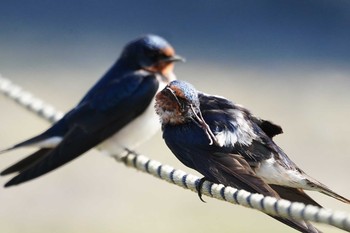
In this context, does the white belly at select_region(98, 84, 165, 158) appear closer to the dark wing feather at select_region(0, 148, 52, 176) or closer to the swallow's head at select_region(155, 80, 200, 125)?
the dark wing feather at select_region(0, 148, 52, 176)

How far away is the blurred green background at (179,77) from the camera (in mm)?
5164

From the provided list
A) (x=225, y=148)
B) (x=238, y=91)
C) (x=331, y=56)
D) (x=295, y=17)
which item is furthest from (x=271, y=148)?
(x=295, y=17)

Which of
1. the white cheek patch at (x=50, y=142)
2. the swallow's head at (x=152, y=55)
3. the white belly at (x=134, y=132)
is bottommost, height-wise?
the white cheek patch at (x=50, y=142)

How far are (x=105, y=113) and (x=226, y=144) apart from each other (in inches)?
40.0

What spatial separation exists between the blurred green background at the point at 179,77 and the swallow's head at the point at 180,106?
2075 millimetres

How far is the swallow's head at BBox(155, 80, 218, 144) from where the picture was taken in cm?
271

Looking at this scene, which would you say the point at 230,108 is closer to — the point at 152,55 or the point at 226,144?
the point at 226,144

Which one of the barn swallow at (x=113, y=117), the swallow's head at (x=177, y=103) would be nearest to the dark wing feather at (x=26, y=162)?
the barn swallow at (x=113, y=117)

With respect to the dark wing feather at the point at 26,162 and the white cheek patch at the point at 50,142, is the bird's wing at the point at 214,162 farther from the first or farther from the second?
the white cheek patch at the point at 50,142

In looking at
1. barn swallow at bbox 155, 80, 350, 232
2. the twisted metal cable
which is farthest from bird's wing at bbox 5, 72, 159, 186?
barn swallow at bbox 155, 80, 350, 232

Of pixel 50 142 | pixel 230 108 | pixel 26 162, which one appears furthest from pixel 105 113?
pixel 230 108

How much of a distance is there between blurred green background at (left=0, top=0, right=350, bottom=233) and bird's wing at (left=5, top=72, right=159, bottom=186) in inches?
50.1

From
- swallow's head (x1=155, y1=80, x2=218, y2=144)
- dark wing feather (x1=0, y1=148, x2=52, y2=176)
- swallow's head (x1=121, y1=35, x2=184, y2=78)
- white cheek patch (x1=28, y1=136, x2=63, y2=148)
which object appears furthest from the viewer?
swallow's head (x1=121, y1=35, x2=184, y2=78)

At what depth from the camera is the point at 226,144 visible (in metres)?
2.66
